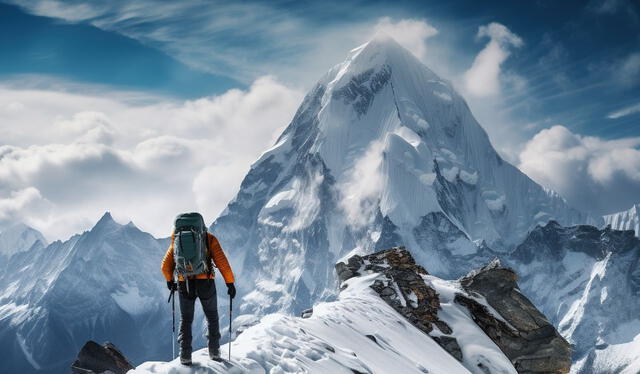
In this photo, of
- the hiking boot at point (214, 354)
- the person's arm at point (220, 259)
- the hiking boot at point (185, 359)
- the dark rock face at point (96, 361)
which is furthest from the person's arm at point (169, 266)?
the dark rock face at point (96, 361)

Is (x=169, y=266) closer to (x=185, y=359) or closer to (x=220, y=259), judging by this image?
(x=220, y=259)

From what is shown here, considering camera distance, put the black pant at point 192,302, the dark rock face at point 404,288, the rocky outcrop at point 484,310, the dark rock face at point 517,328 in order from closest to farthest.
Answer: the black pant at point 192,302, the dark rock face at point 404,288, the rocky outcrop at point 484,310, the dark rock face at point 517,328

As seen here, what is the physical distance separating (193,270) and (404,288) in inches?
949

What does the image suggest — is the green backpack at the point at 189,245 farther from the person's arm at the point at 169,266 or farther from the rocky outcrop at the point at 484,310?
the rocky outcrop at the point at 484,310

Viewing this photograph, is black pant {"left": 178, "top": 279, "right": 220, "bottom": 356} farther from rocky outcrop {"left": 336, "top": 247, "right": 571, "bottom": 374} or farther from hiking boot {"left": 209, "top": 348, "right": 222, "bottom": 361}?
rocky outcrop {"left": 336, "top": 247, "right": 571, "bottom": 374}

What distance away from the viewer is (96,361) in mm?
25078

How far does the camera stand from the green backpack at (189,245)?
544 inches

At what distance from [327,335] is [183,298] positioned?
339 inches

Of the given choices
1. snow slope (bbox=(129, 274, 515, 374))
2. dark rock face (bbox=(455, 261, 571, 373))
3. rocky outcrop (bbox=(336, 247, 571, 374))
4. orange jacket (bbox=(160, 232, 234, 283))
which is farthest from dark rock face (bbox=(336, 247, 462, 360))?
orange jacket (bbox=(160, 232, 234, 283))

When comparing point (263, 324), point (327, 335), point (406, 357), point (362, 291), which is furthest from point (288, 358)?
point (362, 291)

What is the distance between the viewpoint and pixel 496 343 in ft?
116

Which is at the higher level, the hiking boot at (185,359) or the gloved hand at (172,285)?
the gloved hand at (172,285)

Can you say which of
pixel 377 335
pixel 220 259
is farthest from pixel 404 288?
pixel 220 259

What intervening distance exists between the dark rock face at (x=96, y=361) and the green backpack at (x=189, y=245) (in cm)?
1297
